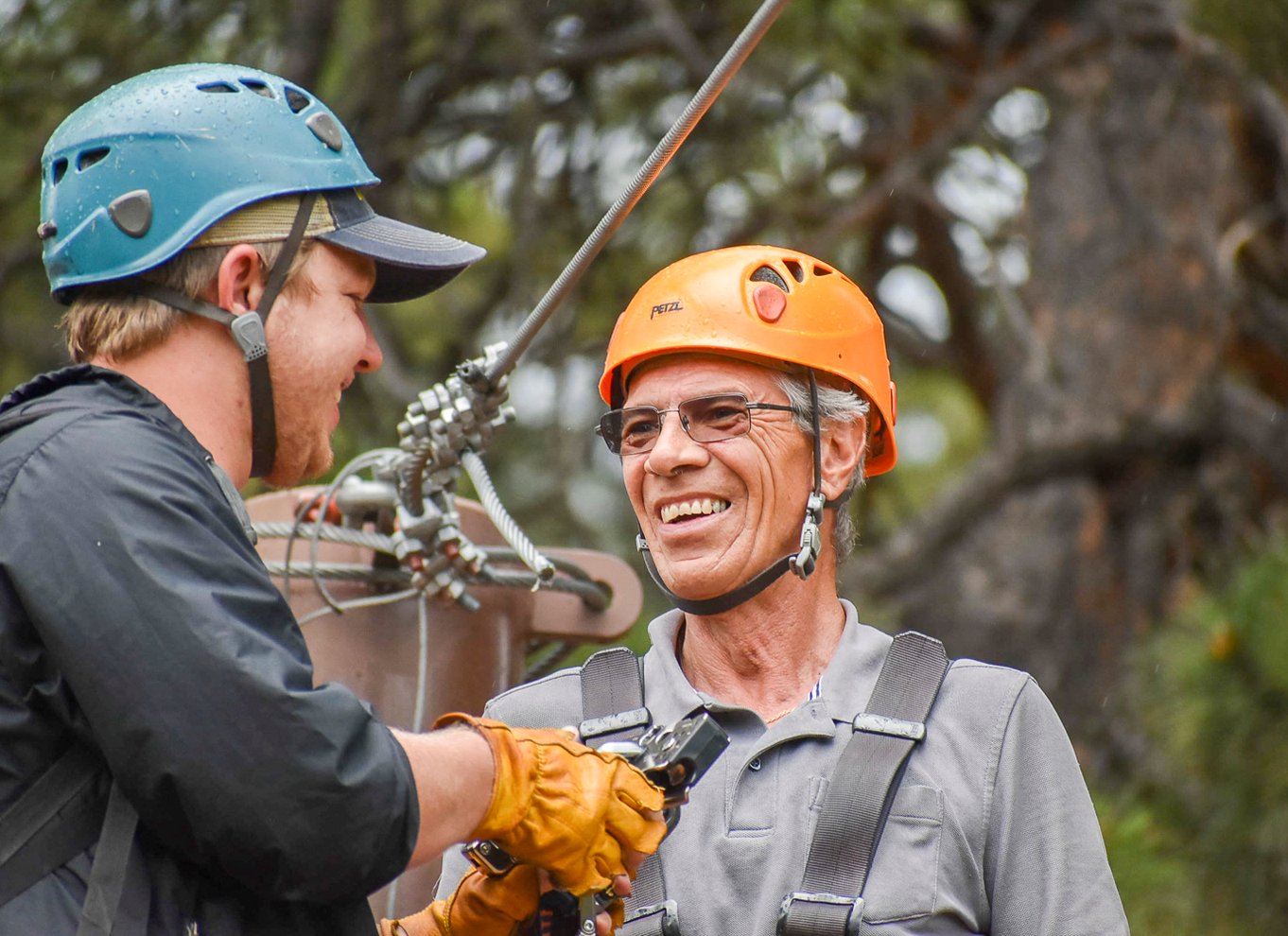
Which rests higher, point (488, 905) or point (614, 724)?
point (614, 724)

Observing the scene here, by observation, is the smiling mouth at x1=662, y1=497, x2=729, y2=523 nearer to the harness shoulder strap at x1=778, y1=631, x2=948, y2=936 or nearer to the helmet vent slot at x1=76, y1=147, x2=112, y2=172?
the harness shoulder strap at x1=778, y1=631, x2=948, y2=936

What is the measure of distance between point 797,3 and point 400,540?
2455 mm

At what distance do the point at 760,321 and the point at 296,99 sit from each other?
87cm

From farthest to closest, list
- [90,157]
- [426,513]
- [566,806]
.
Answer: [426,513], [90,157], [566,806]

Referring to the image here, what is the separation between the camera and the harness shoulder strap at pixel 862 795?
2.36m

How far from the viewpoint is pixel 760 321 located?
285 centimetres

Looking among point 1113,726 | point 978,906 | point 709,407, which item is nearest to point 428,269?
point 709,407

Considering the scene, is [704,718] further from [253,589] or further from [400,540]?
[400,540]

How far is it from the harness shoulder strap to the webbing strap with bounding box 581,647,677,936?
0.22m

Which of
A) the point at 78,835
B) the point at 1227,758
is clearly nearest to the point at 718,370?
the point at 78,835

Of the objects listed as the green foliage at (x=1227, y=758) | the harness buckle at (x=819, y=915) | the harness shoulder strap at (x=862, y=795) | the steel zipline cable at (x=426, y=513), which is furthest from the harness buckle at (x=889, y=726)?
the green foliage at (x=1227, y=758)

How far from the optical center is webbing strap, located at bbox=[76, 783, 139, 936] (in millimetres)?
1823

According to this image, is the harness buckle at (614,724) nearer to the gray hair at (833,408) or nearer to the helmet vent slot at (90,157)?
the gray hair at (833,408)

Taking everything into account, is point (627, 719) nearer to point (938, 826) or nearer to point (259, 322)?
point (938, 826)
